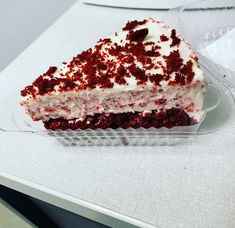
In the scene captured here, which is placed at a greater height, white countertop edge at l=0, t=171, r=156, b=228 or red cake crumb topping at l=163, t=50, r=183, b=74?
red cake crumb topping at l=163, t=50, r=183, b=74

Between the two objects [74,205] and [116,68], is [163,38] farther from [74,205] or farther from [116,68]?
[74,205]

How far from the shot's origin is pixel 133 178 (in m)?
0.71

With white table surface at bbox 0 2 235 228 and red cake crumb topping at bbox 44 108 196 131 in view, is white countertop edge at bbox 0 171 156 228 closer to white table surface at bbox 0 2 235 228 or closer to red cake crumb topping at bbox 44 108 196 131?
white table surface at bbox 0 2 235 228

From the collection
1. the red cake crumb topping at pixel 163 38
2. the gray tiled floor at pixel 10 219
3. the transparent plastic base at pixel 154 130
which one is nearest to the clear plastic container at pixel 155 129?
the transparent plastic base at pixel 154 130

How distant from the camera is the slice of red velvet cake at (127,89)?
715 millimetres

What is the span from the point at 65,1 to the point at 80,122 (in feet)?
3.33

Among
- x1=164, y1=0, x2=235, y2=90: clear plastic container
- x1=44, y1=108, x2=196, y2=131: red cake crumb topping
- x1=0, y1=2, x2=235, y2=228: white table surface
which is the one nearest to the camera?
x1=0, y1=2, x2=235, y2=228: white table surface

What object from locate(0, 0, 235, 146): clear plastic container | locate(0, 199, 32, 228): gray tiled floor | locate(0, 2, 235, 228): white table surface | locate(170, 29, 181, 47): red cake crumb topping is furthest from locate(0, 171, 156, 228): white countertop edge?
locate(170, 29, 181, 47): red cake crumb topping

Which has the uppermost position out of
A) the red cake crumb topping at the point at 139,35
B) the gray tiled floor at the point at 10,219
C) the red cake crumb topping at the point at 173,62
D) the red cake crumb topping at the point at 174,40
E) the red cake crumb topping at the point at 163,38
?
the red cake crumb topping at the point at 139,35

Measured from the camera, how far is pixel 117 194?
26.9 inches

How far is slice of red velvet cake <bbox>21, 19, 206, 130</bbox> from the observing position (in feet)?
2.35

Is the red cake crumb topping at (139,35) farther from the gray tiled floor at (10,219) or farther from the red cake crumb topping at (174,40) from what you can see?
the gray tiled floor at (10,219)

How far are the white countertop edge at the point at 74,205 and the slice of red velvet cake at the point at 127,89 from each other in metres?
0.14

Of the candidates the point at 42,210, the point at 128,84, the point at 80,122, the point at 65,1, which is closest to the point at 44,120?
the point at 80,122
